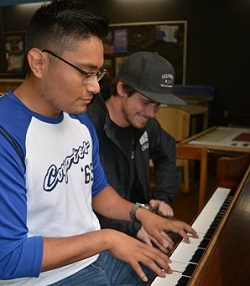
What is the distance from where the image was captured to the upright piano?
892 mm

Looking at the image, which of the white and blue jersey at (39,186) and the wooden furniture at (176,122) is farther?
the wooden furniture at (176,122)

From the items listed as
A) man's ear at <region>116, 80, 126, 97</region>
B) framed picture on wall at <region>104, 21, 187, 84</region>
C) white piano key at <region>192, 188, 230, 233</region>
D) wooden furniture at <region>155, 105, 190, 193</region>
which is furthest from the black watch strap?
framed picture on wall at <region>104, 21, 187, 84</region>

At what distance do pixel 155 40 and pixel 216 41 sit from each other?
908 mm

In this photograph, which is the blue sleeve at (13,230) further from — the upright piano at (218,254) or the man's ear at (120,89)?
the man's ear at (120,89)

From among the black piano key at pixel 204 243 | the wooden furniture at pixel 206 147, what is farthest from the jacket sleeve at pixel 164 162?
the black piano key at pixel 204 243

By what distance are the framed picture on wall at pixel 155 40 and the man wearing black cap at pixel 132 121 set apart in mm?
3879

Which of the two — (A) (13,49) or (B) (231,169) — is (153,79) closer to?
(B) (231,169)

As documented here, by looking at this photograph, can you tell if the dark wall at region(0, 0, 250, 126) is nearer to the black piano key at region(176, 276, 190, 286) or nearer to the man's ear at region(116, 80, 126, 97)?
the man's ear at region(116, 80, 126, 97)

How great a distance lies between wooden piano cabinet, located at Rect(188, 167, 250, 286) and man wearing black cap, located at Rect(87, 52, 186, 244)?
41 centimetres

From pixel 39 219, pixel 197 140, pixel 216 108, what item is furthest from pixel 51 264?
pixel 216 108

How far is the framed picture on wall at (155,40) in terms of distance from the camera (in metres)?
5.55

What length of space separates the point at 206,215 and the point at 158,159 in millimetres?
613

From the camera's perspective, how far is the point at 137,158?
6.02 ft

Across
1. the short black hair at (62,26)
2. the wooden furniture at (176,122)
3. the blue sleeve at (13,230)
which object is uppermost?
the short black hair at (62,26)
